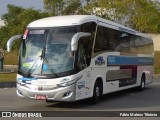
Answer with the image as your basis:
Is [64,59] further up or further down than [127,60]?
further up

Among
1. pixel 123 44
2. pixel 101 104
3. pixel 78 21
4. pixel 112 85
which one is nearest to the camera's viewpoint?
pixel 78 21

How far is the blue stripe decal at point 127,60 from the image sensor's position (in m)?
16.1

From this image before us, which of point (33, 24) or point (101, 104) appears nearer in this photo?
point (33, 24)

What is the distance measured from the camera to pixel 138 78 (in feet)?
66.5

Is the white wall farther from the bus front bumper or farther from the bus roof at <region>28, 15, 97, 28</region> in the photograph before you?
the bus front bumper

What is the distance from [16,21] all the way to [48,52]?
76.5 feet

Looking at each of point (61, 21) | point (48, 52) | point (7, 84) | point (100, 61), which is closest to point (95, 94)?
point (100, 61)

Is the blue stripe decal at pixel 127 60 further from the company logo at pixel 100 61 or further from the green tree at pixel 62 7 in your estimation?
the green tree at pixel 62 7

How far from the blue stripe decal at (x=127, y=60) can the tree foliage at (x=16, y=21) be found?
1254 centimetres

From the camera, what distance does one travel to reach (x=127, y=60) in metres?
18.3

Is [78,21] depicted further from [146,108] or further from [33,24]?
[146,108]

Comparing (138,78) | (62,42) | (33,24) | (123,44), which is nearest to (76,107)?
(62,42)

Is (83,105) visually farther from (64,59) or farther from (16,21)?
(16,21)

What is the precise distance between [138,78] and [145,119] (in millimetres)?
9607
